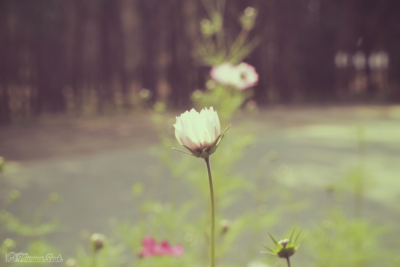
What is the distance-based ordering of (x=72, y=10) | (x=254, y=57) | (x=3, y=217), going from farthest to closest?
(x=254, y=57) → (x=72, y=10) → (x=3, y=217)

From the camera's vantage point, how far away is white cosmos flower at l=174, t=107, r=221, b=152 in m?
0.37

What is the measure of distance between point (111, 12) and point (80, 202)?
5.71 meters

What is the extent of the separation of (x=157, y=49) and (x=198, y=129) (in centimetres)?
756

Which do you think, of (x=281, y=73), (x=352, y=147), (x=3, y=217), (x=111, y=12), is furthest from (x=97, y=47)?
(x=3, y=217)

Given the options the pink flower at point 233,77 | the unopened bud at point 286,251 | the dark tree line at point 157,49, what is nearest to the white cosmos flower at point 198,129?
the unopened bud at point 286,251

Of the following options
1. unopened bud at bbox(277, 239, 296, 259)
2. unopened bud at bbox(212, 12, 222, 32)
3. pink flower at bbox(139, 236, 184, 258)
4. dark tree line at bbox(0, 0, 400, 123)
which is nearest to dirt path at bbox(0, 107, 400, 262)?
unopened bud at bbox(212, 12, 222, 32)

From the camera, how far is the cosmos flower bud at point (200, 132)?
37 cm

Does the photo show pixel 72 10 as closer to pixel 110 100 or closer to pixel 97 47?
pixel 97 47

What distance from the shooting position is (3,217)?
750 millimetres

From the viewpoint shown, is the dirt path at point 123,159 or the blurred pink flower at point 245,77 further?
the dirt path at point 123,159

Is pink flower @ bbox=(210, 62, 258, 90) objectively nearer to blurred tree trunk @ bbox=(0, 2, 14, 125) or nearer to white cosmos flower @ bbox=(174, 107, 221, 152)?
white cosmos flower @ bbox=(174, 107, 221, 152)

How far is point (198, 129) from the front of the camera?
0.37 meters

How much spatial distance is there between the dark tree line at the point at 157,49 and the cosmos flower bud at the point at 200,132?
5.58 meters

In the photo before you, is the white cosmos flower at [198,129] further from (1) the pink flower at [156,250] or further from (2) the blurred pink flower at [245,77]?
(2) the blurred pink flower at [245,77]
